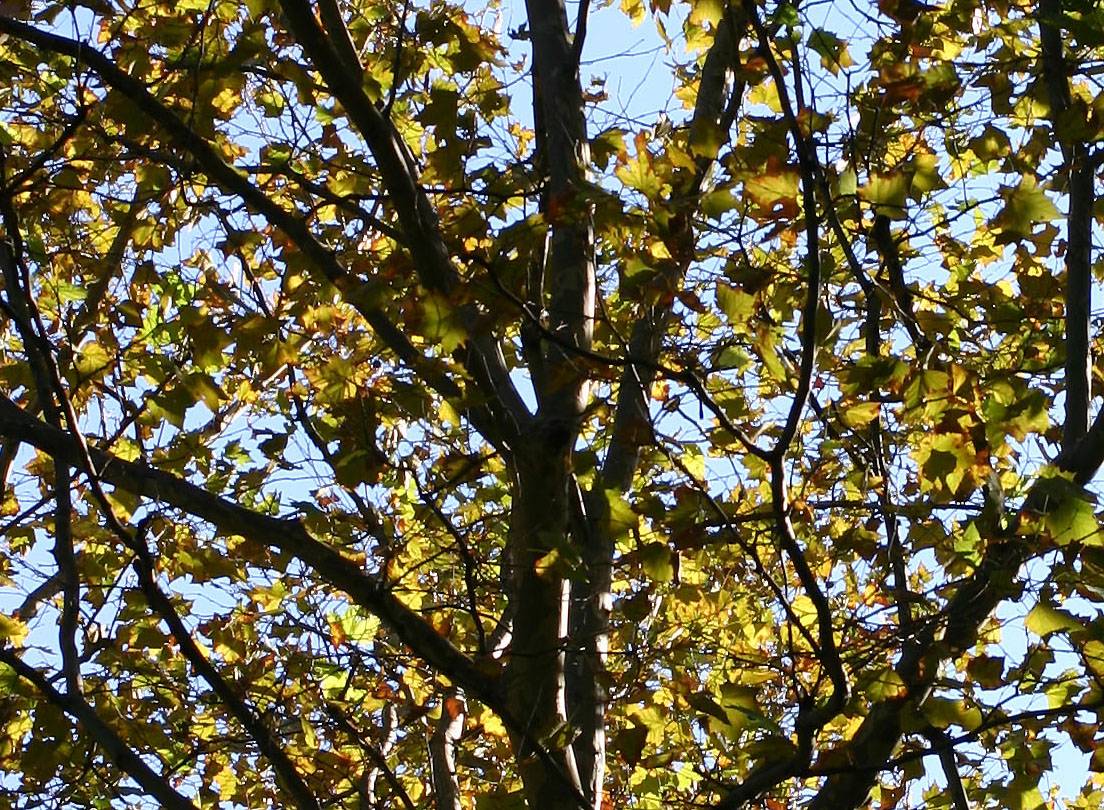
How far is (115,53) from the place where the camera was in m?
4.23

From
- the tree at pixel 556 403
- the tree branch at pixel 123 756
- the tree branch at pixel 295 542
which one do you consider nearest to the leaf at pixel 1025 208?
the tree at pixel 556 403

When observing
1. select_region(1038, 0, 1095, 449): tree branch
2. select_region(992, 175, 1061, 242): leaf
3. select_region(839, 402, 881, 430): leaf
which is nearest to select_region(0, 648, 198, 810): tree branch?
select_region(839, 402, 881, 430): leaf

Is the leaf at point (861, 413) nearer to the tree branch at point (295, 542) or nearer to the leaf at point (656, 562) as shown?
the leaf at point (656, 562)

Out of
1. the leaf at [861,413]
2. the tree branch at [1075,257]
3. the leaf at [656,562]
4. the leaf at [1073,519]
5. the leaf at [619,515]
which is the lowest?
the leaf at [1073,519]

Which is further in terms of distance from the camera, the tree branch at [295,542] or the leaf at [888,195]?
the tree branch at [295,542]

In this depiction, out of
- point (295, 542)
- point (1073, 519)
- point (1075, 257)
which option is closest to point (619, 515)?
point (295, 542)

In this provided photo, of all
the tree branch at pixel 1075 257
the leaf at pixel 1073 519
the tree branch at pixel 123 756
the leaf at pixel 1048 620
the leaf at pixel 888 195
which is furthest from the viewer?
the tree branch at pixel 1075 257

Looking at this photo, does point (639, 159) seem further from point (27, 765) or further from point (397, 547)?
point (27, 765)

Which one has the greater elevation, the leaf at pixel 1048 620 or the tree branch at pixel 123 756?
the tree branch at pixel 123 756

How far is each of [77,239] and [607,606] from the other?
304cm

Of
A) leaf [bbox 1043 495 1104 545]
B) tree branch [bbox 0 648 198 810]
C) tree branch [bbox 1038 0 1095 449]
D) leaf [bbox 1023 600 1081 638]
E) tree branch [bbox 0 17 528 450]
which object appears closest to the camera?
leaf [bbox 1043 495 1104 545]

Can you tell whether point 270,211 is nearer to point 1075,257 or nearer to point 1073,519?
point 1073,519

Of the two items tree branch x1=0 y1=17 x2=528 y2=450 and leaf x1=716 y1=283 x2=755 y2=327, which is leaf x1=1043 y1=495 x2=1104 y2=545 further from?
tree branch x1=0 y1=17 x2=528 y2=450

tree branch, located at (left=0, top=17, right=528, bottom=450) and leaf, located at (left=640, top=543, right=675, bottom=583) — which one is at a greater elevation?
tree branch, located at (left=0, top=17, right=528, bottom=450)
